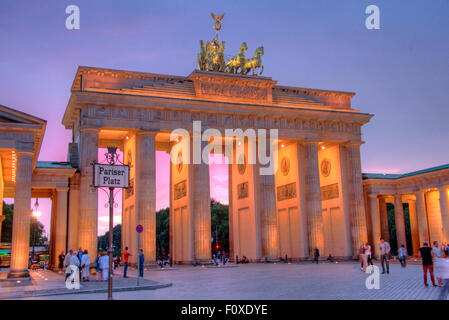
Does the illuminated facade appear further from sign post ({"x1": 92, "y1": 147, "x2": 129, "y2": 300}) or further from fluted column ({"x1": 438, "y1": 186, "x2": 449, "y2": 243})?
sign post ({"x1": 92, "y1": 147, "x2": 129, "y2": 300})

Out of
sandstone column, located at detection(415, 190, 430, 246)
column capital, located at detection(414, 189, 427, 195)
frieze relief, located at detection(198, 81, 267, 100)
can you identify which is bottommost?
sandstone column, located at detection(415, 190, 430, 246)

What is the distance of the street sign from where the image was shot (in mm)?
16422

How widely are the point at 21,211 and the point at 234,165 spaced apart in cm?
2646

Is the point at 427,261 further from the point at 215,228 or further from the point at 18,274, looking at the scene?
the point at 215,228

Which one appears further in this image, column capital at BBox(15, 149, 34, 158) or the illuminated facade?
the illuminated facade

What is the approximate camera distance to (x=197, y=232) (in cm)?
4475

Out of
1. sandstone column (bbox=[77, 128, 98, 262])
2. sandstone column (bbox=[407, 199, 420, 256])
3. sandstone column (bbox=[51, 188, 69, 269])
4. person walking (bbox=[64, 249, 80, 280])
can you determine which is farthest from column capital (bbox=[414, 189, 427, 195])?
person walking (bbox=[64, 249, 80, 280])

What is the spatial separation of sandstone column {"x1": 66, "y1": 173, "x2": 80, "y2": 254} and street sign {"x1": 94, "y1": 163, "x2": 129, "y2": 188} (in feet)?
86.1

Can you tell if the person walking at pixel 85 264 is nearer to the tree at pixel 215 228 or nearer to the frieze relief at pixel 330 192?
the frieze relief at pixel 330 192

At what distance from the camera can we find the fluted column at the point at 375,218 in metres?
52.0

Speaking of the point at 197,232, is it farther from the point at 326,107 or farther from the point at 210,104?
the point at 326,107

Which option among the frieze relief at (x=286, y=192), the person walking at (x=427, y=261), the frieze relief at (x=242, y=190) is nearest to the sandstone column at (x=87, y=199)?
the frieze relief at (x=242, y=190)

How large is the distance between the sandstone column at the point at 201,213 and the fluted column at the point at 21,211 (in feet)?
56.9
